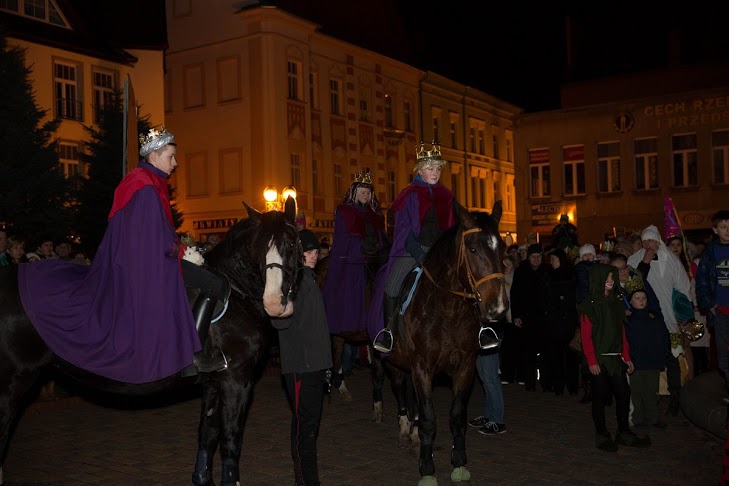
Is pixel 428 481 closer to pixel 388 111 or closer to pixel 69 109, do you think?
pixel 69 109

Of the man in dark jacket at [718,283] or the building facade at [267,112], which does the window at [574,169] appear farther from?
the man in dark jacket at [718,283]

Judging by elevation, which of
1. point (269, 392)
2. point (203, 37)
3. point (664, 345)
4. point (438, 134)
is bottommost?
point (269, 392)

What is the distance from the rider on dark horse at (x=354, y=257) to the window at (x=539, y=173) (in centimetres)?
2849

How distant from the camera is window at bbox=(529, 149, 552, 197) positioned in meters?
37.6

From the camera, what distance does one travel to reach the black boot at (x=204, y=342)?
6.09 m

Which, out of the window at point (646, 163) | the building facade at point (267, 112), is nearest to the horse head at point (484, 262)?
the building facade at point (267, 112)

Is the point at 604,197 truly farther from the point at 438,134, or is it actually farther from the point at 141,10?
the point at 141,10

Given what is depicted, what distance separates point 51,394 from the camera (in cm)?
1145

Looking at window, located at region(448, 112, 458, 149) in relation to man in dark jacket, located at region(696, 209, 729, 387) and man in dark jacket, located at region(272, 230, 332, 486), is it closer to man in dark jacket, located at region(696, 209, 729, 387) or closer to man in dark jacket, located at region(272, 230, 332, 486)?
man in dark jacket, located at region(696, 209, 729, 387)

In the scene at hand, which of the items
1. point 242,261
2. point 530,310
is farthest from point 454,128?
point 242,261

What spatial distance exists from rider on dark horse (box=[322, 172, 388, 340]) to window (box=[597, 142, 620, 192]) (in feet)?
93.1

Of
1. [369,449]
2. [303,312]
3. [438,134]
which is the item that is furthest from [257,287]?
[438,134]

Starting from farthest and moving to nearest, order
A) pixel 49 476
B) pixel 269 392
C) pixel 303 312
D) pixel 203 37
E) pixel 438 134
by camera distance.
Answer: pixel 438 134, pixel 203 37, pixel 269 392, pixel 49 476, pixel 303 312

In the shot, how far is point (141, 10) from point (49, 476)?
1222 inches
